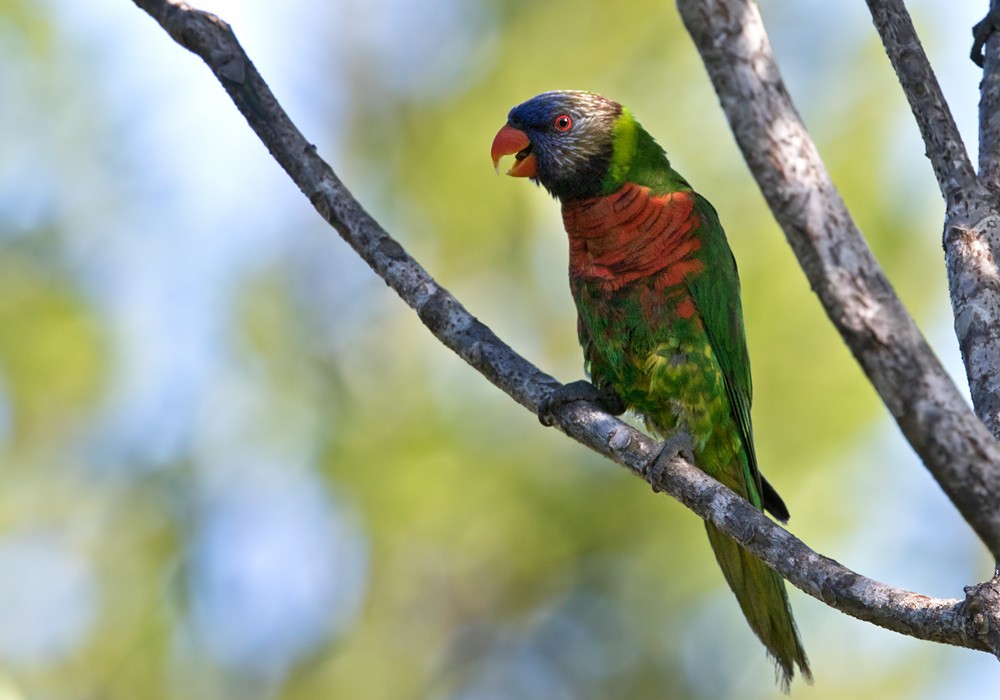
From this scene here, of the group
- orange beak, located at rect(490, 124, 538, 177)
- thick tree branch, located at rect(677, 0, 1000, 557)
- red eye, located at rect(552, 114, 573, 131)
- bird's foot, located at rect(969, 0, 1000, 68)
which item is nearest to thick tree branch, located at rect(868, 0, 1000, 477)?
bird's foot, located at rect(969, 0, 1000, 68)

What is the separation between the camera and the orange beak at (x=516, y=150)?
4094 millimetres

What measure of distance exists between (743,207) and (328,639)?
382cm

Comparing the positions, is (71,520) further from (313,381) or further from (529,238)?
(529,238)

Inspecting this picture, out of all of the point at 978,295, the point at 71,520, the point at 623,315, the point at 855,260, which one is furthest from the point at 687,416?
the point at 71,520

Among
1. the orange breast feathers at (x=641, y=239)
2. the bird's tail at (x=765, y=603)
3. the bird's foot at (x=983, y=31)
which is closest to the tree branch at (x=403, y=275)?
the bird's tail at (x=765, y=603)

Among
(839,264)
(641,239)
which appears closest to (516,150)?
(641,239)

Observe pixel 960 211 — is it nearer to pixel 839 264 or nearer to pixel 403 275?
pixel 839 264

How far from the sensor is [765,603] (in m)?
3.43

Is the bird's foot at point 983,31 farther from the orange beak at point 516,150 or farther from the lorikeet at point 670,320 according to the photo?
the orange beak at point 516,150

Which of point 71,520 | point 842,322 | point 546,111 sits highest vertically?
point 71,520

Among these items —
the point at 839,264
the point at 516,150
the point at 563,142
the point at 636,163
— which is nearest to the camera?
the point at 839,264

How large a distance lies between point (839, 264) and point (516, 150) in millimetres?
2761

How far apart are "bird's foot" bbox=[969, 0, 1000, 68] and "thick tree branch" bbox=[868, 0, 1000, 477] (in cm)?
50

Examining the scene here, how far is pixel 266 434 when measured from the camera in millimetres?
6441
